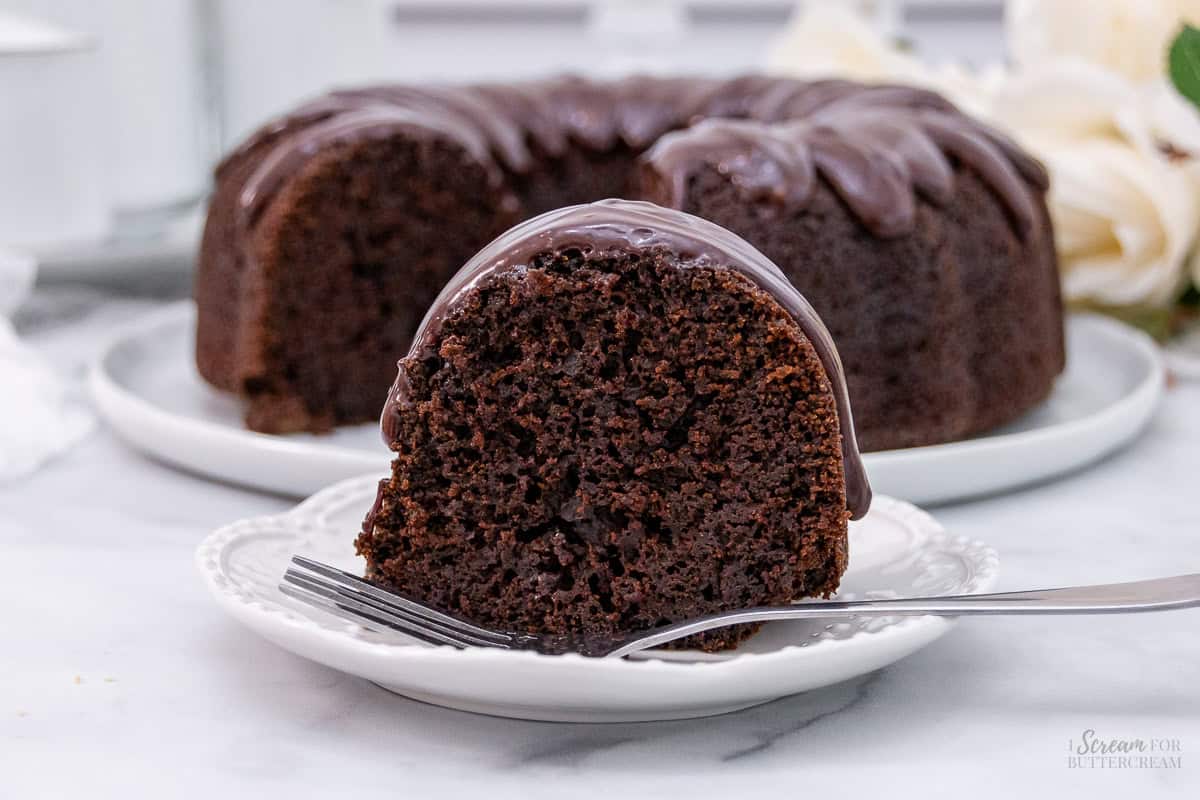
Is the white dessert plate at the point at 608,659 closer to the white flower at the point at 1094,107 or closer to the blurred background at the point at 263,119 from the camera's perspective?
the blurred background at the point at 263,119

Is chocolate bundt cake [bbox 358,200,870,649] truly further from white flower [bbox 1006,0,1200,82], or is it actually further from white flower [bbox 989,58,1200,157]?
white flower [bbox 1006,0,1200,82]

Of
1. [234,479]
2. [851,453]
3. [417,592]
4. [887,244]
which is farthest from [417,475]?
[887,244]

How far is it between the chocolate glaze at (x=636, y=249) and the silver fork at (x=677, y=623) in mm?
172

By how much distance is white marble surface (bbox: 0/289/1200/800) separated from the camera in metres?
1.40

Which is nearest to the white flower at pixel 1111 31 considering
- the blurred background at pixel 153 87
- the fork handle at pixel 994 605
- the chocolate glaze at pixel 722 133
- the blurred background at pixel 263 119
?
the blurred background at pixel 263 119


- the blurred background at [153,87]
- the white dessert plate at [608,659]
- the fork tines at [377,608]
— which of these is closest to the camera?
the white dessert plate at [608,659]

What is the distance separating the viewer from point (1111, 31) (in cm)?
321

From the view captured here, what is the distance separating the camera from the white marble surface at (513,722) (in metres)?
1.40

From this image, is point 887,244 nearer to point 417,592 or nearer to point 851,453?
point 851,453

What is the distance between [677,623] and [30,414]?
1.56 meters

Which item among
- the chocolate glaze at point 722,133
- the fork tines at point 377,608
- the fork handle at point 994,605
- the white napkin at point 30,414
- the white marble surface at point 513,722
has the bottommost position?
the white napkin at point 30,414

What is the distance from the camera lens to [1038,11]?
10.8 ft

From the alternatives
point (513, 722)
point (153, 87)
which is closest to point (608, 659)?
point (513, 722)

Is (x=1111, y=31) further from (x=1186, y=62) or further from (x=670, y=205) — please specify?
(x=670, y=205)
